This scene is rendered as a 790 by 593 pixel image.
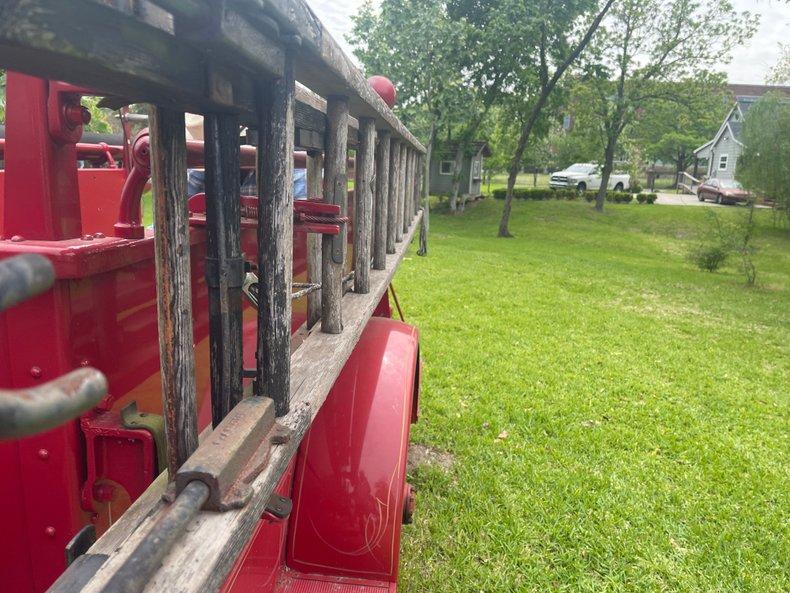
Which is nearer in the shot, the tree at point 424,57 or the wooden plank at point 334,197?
the wooden plank at point 334,197

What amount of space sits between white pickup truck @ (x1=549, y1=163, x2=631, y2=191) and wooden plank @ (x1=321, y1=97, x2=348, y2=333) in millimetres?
31241

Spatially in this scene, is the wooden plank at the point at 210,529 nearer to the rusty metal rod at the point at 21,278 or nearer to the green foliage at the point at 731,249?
the rusty metal rod at the point at 21,278

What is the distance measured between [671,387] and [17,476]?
17.7 feet

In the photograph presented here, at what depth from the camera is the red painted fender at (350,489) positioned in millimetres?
1920

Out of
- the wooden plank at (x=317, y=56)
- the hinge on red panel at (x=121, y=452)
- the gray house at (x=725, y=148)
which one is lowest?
the hinge on red panel at (x=121, y=452)

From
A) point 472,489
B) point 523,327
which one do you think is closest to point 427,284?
point 523,327

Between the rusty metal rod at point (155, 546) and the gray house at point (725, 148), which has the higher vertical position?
the gray house at point (725, 148)

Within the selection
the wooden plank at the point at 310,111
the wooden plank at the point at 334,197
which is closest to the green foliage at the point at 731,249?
the wooden plank at the point at 334,197

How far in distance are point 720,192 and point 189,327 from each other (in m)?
33.0

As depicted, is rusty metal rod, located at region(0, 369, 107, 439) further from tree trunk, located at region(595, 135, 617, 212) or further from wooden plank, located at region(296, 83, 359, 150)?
tree trunk, located at region(595, 135, 617, 212)

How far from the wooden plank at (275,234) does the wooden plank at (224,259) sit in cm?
5

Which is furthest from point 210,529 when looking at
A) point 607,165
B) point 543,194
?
point 543,194

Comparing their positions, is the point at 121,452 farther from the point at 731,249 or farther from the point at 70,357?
the point at 731,249

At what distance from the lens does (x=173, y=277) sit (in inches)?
40.3
